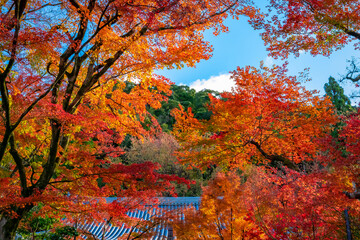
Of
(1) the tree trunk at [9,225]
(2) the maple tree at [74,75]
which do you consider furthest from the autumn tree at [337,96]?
(1) the tree trunk at [9,225]

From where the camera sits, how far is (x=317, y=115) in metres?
6.22

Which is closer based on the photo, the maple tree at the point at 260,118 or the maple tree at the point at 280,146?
the maple tree at the point at 280,146

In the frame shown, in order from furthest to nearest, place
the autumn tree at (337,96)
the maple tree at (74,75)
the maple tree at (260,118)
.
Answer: the autumn tree at (337,96) < the maple tree at (260,118) < the maple tree at (74,75)

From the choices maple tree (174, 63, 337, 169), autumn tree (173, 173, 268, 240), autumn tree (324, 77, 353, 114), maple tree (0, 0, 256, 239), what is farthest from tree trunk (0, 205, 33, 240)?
autumn tree (324, 77, 353, 114)

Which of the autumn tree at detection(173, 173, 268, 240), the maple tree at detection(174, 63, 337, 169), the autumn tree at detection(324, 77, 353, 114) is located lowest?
the autumn tree at detection(173, 173, 268, 240)

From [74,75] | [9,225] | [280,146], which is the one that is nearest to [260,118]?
[280,146]

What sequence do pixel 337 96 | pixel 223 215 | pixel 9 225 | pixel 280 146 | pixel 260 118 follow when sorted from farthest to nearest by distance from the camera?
pixel 337 96 → pixel 280 146 → pixel 260 118 → pixel 223 215 → pixel 9 225

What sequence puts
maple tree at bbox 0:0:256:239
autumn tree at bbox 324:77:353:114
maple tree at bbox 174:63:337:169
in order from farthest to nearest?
autumn tree at bbox 324:77:353:114 < maple tree at bbox 174:63:337:169 < maple tree at bbox 0:0:256:239

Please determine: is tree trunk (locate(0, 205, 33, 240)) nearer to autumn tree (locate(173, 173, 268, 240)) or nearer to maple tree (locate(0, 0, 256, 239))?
maple tree (locate(0, 0, 256, 239))

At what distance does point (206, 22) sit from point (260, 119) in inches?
109

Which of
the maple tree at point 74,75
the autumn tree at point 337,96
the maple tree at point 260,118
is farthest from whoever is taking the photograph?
the autumn tree at point 337,96

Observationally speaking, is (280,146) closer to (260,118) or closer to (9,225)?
(260,118)

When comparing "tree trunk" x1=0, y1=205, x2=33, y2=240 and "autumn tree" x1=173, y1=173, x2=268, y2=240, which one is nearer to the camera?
"tree trunk" x1=0, y1=205, x2=33, y2=240

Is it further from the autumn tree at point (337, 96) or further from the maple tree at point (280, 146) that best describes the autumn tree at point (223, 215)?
the autumn tree at point (337, 96)
